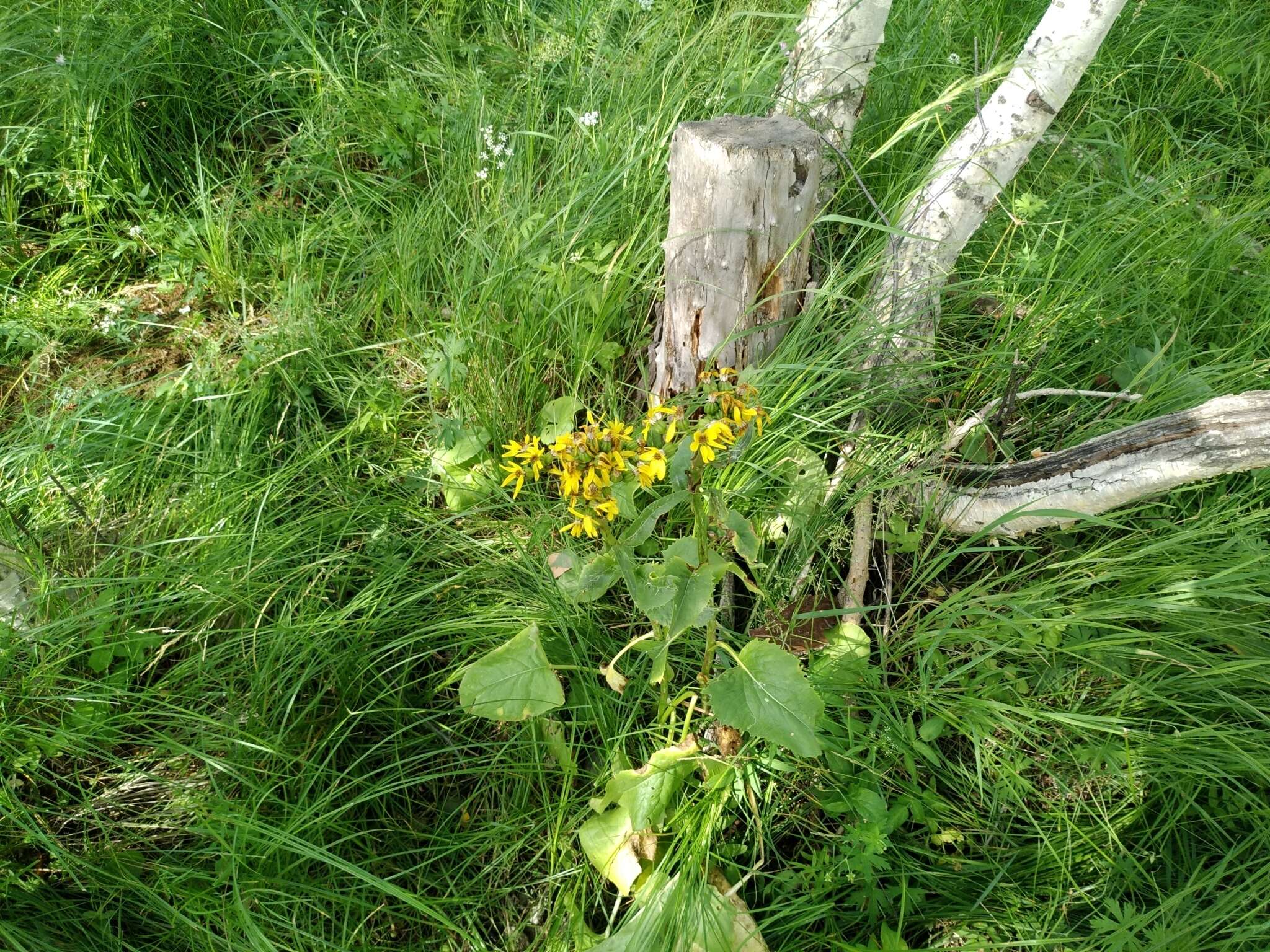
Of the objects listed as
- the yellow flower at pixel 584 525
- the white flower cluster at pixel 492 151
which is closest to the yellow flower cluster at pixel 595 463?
the yellow flower at pixel 584 525

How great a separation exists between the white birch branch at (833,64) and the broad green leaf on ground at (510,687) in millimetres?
1737

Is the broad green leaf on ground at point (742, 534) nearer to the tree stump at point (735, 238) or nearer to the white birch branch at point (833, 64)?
the tree stump at point (735, 238)

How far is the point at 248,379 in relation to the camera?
2.53m

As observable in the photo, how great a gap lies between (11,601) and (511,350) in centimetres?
133

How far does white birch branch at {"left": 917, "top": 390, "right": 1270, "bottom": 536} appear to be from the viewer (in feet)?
5.84

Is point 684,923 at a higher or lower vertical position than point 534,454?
lower

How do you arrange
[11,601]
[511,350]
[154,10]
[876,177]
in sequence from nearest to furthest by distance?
[11,601]
[511,350]
[876,177]
[154,10]

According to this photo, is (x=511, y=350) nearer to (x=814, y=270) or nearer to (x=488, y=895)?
(x=814, y=270)

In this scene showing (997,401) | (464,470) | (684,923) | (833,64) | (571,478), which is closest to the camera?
(571,478)

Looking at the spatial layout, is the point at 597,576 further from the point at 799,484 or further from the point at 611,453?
the point at 799,484

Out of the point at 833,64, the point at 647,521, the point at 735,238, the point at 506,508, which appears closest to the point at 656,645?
the point at 647,521

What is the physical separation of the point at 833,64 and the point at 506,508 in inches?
64.0

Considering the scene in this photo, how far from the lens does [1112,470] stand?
6.35 feet

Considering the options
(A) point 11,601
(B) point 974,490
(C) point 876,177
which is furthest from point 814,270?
(A) point 11,601
